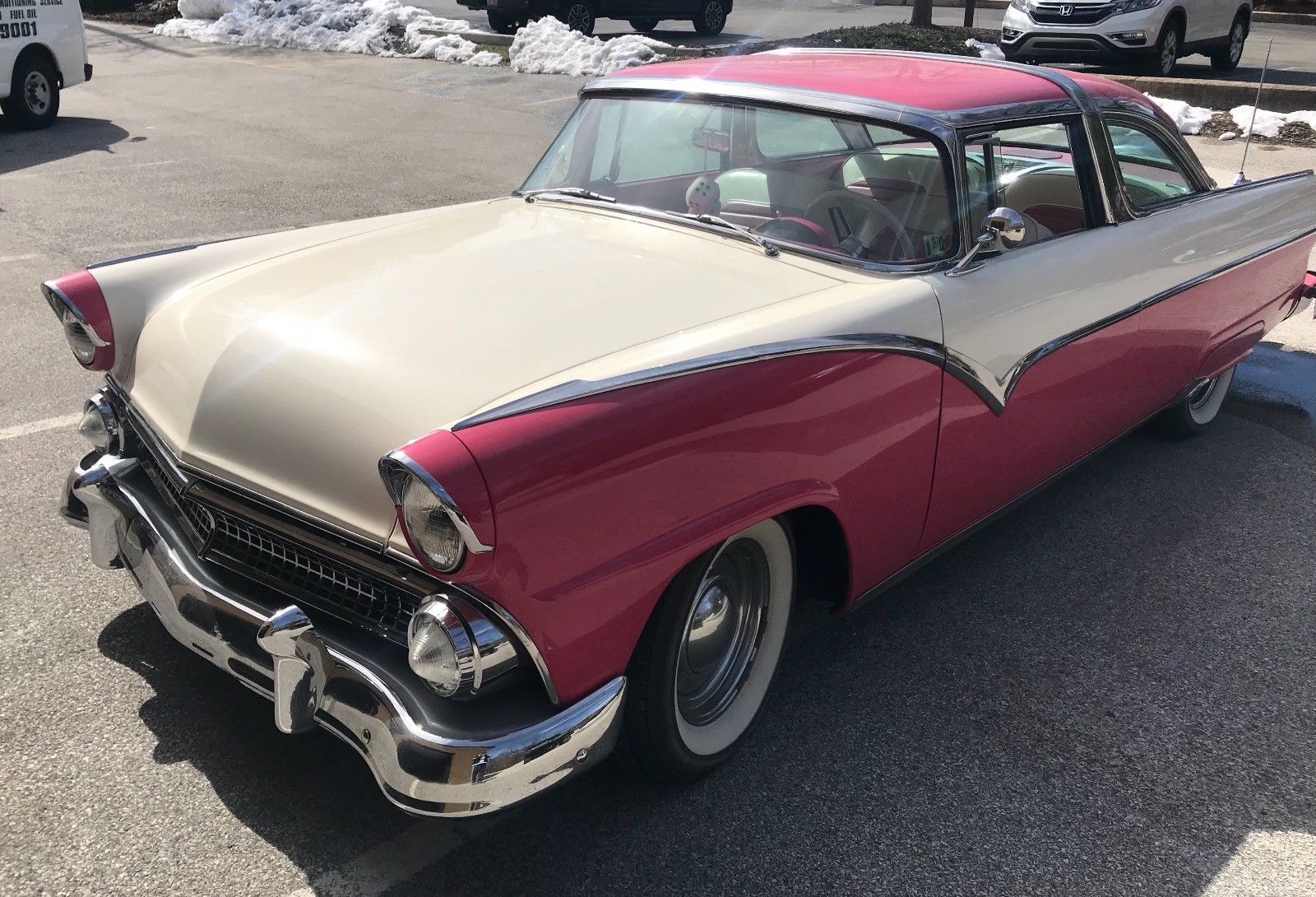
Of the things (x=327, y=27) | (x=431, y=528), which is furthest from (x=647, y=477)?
(x=327, y=27)

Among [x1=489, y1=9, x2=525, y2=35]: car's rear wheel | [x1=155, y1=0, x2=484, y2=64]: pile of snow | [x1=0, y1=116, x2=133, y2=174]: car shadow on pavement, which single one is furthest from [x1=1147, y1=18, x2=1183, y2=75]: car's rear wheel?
[x1=0, y1=116, x2=133, y2=174]: car shadow on pavement

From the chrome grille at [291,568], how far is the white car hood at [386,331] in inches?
4.2

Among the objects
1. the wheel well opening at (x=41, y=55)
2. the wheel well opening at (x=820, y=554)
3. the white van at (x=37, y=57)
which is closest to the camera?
the wheel well opening at (x=820, y=554)

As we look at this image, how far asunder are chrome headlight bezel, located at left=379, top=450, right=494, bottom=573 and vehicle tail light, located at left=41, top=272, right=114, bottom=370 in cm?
126

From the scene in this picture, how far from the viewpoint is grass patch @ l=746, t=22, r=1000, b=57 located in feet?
47.1

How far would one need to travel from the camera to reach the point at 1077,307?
11.1 ft

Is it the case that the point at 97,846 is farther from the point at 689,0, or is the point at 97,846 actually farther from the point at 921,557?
the point at 689,0

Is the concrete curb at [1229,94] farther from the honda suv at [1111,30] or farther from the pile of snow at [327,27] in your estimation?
the pile of snow at [327,27]

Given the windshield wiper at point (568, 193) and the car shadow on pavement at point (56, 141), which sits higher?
the windshield wiper at point (568, 193)

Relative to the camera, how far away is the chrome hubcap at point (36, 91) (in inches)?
423

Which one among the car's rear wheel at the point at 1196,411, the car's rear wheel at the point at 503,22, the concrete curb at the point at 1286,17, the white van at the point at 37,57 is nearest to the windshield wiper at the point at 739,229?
the car's rear wheel at the point at 1196,411

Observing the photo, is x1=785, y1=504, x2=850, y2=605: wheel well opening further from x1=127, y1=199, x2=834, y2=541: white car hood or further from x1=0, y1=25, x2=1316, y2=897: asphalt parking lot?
x1=127, y1=199, x2=834, y2=541: white car hood

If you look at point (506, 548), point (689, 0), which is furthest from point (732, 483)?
point (689, 0)

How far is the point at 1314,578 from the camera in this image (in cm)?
367
